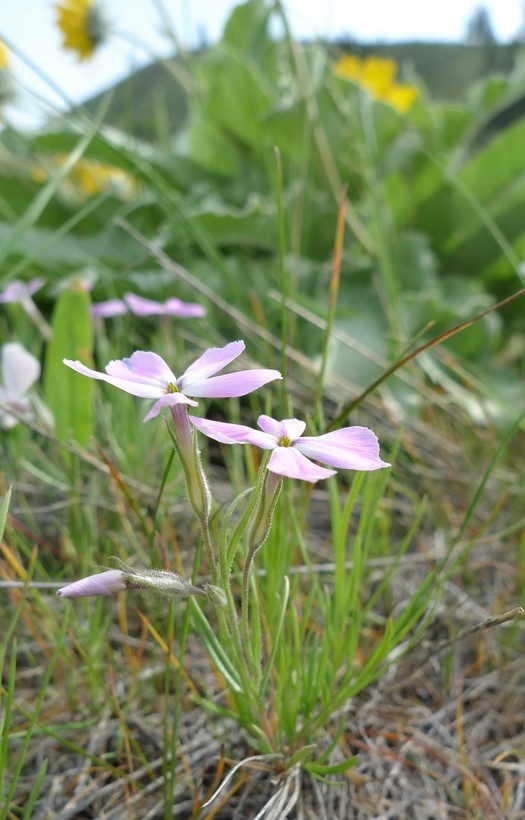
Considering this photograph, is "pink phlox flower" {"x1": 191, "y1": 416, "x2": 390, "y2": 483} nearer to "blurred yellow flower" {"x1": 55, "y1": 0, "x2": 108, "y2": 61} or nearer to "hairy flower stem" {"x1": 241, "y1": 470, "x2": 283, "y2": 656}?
"hairy flower stem" {"x1": 241, "y1": 470, "x2": 283, "y2": 656}

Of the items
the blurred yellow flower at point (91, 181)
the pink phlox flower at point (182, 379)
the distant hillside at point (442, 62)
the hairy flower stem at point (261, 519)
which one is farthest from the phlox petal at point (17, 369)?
the distant hillside at point (442, 62)

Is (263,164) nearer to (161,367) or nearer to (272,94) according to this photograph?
(272,94)

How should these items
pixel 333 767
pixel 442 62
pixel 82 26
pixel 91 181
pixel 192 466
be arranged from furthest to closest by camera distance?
pixel 442 62, pixel 91 181, pixel 82 26, pixel 333 767, pixel 192 466

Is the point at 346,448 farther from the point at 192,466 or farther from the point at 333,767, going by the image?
the point at 333,767

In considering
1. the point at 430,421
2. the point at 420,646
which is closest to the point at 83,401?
the point at 420,646

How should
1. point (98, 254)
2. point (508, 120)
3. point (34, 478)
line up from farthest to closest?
point (508, 120) < point (98, 254) < point (34, 478)

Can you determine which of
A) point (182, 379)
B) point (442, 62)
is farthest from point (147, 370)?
point (442, 62)
